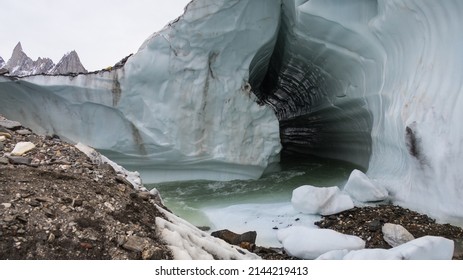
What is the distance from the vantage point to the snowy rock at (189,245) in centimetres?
254

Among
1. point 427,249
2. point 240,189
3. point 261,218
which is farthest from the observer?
point 240,189

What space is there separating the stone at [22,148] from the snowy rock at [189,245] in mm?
1308

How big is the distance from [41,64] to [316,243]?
34.4 feet

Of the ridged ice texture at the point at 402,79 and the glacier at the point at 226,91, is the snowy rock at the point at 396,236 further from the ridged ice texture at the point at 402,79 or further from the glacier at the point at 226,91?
the glacier at the point at 226,91

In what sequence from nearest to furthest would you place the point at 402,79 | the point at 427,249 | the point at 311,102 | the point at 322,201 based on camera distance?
the point at 427,249 → the point at 322,201 → the point at 402,79 → the point at 311,102

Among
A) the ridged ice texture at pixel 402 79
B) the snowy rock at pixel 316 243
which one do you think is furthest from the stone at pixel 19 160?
the ridged ice texture at pixel 402 79

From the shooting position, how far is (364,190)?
4.67 metres

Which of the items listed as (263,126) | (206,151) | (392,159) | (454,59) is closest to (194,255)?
(454,59)

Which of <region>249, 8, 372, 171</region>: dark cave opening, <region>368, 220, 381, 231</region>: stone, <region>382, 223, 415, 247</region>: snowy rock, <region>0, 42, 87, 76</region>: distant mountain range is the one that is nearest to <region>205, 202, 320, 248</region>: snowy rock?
<region>368, 220, 381, 231</region>: stone

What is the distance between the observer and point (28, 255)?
7.00 feet

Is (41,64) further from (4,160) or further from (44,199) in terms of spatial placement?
(44,199)

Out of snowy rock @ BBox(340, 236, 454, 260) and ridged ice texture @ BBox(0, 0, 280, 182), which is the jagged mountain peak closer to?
ridged ice texture @ BBox(0, 0, 280, 182)

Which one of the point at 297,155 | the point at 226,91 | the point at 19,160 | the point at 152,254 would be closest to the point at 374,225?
the point at 152,254

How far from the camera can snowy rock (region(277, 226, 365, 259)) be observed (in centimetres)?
319
